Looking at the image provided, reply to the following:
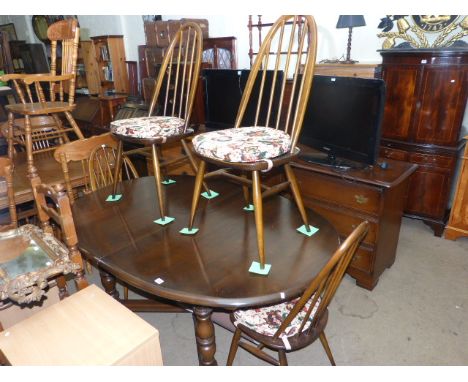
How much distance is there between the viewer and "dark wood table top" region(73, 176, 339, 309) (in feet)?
4.16

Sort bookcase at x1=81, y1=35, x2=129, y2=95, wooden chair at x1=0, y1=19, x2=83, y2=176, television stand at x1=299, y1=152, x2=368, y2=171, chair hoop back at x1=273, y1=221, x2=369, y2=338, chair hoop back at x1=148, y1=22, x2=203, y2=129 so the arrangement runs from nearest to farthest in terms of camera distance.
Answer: chair hoop back at x1=273, y1=221, x2=369, y2=338 < chair hoop back at x1=148, y1=22, x2=203, y2=129 < television stand at x1=299, y1=152, x2=368, y2=171 < wooden chair at x1=0, y1=19, x2=83, y2=176 < bookcase at x1=81, y1=35, x2=129, y2=95

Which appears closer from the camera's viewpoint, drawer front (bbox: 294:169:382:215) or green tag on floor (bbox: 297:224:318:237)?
green tag on floor (bbox: 297:224:318:237)

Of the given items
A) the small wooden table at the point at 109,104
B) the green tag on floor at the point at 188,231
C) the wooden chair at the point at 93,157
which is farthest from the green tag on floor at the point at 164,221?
the small wooden table at the point at 109,104

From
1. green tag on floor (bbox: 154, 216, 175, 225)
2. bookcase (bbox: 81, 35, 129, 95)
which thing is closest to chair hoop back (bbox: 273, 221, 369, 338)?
green tag on floor (bbox: 154, 216, 175, 225)

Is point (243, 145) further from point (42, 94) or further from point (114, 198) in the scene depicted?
point (42, 94)

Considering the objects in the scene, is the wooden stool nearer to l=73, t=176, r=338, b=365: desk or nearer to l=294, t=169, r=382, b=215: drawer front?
l=73, t=176, r=338, b=365: desk

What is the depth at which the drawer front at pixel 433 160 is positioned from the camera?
263 cm

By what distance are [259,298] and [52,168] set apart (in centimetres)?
233

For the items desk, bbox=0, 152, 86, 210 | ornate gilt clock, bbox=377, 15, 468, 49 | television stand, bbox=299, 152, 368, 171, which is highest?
ornate gilt clock, bbox=377, 15, 468, 49

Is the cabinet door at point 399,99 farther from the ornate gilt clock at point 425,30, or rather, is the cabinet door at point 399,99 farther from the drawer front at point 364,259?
the drawer front at point 364,259

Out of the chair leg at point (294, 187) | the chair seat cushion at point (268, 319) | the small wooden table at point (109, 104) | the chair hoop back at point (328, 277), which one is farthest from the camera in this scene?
the small wooden table at point (109, 104)

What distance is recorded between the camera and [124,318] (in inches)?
52.0

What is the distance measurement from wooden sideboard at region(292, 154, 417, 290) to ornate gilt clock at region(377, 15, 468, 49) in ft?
4.04

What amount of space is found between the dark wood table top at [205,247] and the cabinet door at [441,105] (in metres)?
1.44
